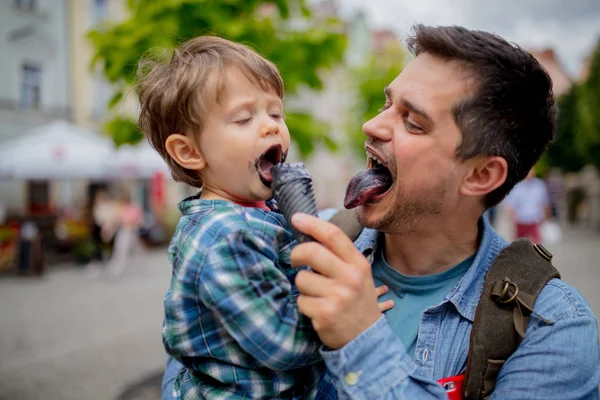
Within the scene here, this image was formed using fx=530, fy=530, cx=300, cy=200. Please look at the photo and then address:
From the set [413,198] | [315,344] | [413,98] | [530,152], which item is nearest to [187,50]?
[413,98]

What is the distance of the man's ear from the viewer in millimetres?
1754

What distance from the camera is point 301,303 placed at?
1.36 m

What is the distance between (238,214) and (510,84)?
0.95 m

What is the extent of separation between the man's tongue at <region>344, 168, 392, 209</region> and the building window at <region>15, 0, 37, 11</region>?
1957 cm

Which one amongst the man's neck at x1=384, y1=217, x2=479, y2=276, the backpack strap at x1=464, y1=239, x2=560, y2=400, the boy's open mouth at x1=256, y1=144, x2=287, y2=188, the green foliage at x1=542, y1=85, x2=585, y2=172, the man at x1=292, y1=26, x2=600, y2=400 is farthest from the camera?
the green foliage at x1=542, y1=85, x2=585, y2=172

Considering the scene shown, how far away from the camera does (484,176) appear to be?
1.79 m

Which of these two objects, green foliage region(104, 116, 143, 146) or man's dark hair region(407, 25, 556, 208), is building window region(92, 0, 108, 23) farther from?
man's dark hair region(407, 25, 556, 208)

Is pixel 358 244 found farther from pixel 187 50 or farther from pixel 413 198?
pixel 187 50

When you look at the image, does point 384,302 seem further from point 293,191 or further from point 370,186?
point 293,191

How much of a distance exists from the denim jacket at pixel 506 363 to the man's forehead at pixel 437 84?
0.64 meters

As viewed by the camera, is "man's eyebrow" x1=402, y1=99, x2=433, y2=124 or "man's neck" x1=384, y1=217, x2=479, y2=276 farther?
"man's neck" x1=384, y1=217, x2=479, y2=276

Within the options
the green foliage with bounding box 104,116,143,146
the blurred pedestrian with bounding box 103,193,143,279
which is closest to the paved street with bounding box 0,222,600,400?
the blurred pedestrian with bounding box 103,193,143,279

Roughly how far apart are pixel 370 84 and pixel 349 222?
2446 centimetres

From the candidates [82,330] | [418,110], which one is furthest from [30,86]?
[418,110]
